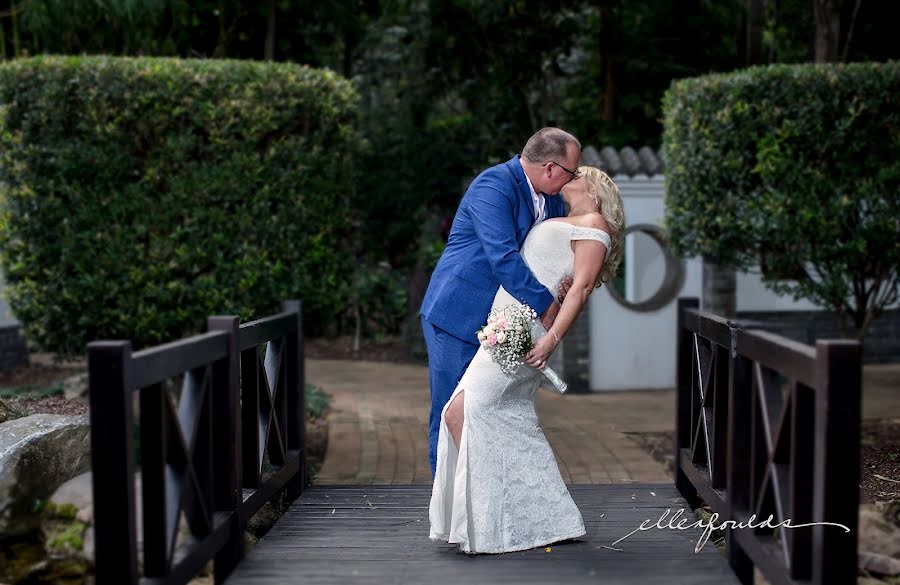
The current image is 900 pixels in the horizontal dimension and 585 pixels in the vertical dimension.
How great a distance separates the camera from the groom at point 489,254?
4520 millimetres

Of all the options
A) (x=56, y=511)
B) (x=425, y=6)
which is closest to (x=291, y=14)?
(x=425, y=6)

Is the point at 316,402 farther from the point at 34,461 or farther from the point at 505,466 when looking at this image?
the point at 505,466

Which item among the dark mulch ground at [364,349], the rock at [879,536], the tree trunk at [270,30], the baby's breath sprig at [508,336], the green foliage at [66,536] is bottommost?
the dark mulch ground at [364,349]

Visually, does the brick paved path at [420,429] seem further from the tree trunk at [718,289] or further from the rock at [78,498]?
the rock at [78,498]

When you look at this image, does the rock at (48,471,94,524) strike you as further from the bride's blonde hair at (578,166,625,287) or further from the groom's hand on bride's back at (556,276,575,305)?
the bride's blonde hair at (578,166,625,287)

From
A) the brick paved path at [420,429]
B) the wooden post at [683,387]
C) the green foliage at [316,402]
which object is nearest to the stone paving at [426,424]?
the brick paved path at [420,429]

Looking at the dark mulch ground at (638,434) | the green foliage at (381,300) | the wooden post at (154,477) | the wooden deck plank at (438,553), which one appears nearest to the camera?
the wooden post at (154,477)

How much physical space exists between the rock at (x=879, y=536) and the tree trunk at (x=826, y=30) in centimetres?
712

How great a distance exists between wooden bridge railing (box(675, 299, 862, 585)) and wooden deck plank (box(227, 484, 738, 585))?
27cm

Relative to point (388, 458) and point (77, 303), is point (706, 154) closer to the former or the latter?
point (388, 458)

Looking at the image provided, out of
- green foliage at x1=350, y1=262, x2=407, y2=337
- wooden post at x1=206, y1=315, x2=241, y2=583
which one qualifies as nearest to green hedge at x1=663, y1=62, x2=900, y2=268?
wooden post at x1=206, y1=315, x2=241, y2=583

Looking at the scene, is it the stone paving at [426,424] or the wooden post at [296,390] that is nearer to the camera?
the wooden post at [296,390]

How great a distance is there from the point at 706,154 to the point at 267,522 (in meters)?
5.58

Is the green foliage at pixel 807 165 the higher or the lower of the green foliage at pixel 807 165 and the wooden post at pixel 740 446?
the higher
